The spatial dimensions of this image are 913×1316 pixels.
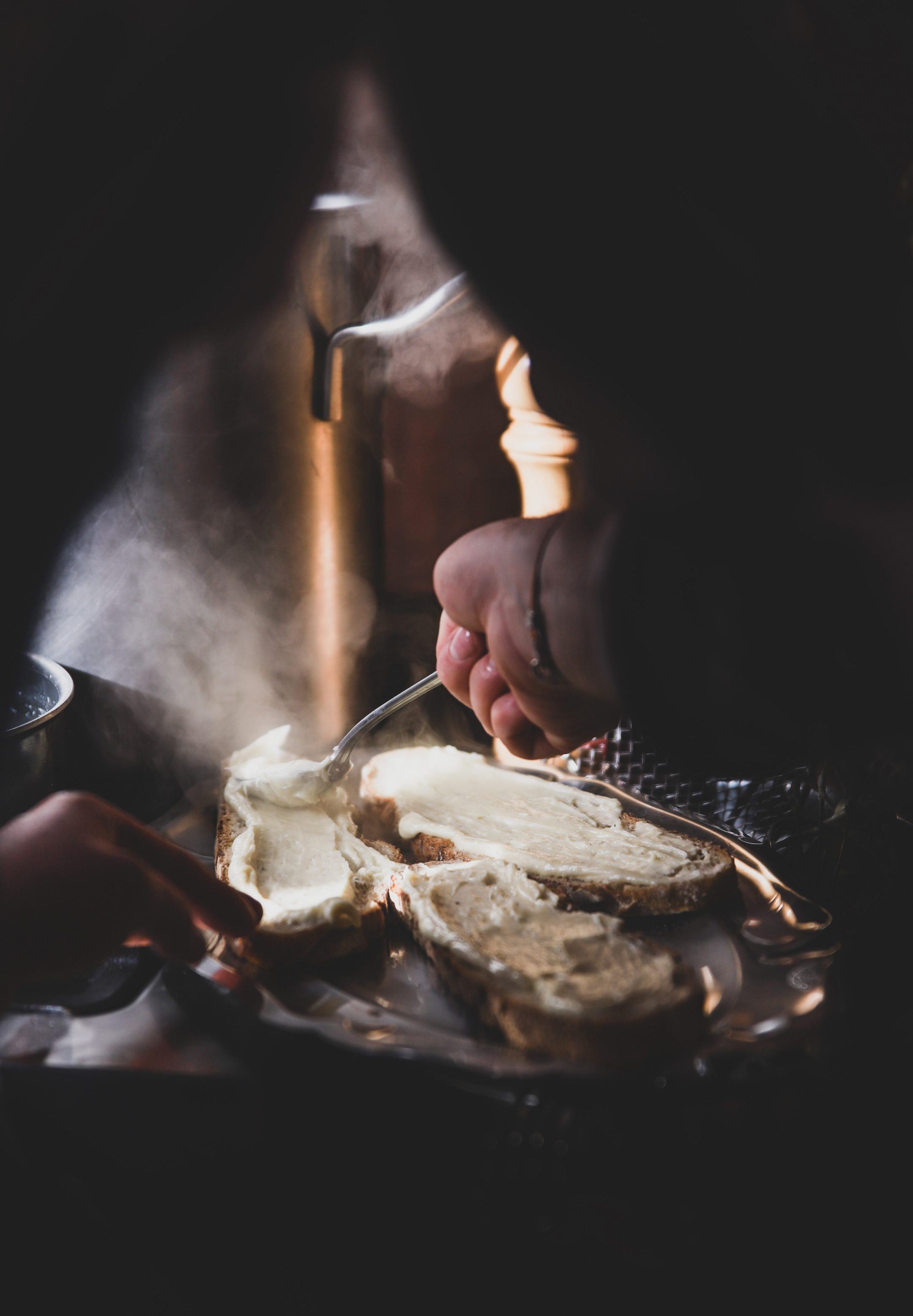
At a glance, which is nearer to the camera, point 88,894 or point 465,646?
point 88,894

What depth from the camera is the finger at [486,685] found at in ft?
4.40

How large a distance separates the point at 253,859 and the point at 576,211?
106 centimetres

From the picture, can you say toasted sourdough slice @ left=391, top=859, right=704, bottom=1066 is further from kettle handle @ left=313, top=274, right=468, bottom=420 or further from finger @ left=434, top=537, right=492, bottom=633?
kettle handle @ left=313, top=274, right=468, bottom=420

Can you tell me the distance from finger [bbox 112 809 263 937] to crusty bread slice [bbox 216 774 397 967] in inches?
1.1

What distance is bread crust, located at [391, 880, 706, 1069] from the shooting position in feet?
2.81

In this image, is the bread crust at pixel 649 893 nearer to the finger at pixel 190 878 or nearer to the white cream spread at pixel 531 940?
the white cream spread at pixel 531 940

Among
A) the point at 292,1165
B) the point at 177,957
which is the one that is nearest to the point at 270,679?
the point at 177,957

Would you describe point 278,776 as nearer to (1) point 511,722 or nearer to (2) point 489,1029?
(1) point 511,722

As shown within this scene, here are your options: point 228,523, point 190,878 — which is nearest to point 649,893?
point 190,878

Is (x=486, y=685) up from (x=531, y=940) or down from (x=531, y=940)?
up

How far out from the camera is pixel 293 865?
1251 millimetres

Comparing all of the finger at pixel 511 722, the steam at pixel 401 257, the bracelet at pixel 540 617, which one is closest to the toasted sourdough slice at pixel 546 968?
the finger at pixel 511 722

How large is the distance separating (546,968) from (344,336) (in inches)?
64.4

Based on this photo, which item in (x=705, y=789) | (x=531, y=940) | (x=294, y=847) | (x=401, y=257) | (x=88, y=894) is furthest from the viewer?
(x=401, y=257)
